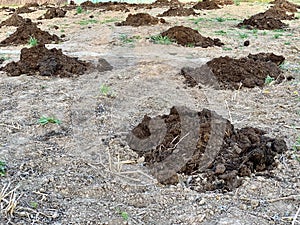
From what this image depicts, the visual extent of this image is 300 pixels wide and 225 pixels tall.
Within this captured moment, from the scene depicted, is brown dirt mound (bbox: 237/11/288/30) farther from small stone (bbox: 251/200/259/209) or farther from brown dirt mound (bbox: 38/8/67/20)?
small stone (bbox: 251/200/259/209)

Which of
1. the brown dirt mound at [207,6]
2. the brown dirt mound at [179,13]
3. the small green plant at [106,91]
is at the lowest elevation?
the brown dirt mound at [207,6]

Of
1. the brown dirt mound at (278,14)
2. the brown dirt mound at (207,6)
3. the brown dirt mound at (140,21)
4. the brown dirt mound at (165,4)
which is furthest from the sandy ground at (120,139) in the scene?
the brown dirt mound at (165,4)

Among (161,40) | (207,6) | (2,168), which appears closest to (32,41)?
(161,40)

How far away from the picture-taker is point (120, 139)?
4.74 m

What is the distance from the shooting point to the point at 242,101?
6.10m

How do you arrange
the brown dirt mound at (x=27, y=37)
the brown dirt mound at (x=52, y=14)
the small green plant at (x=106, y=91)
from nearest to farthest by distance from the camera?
the small green plant at (x=106, y=91), the brown dirt mound at (x=27, y=37), the brown dirt mound at (x=52, y=14)

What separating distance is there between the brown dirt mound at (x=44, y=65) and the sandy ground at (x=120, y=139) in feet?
0.75

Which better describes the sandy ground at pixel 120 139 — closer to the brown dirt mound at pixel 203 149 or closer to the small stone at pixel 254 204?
the small stone at pixel 254 204

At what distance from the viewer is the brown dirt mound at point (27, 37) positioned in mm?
9867

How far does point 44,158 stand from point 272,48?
612 centimetres

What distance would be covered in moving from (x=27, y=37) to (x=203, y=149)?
270 inches

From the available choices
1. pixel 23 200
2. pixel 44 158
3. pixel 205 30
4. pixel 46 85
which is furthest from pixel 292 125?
pixel 205 30

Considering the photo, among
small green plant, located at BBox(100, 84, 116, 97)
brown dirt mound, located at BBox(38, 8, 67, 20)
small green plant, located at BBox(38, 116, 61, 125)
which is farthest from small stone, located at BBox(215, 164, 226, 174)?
brown dirt mound, located at BBox(38, 8, 67, 20)

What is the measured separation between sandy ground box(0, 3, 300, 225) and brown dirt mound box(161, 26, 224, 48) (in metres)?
0.27
